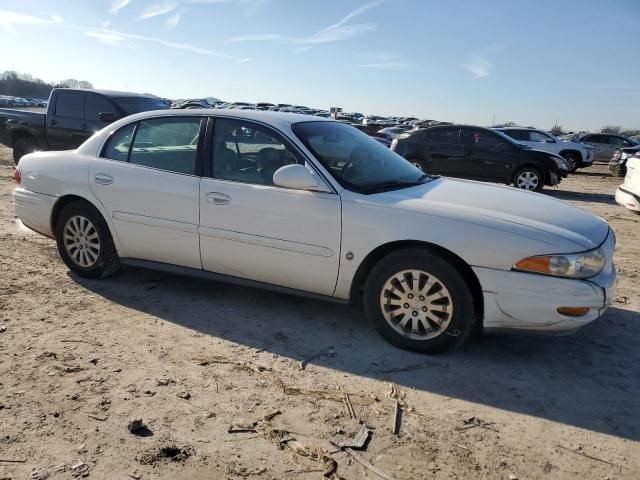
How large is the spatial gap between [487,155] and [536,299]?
9.72 m

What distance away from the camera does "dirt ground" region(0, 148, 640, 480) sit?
2.53 m

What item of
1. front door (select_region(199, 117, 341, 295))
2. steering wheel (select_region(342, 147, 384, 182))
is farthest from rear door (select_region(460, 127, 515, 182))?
front door (select_region(199, 117, 341, 295))

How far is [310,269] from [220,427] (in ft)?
4.56

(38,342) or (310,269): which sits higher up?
(310,269)

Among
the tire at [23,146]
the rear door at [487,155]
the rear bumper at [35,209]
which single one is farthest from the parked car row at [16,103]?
the rear bumper at [35,209]

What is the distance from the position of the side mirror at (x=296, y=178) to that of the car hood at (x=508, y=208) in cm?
49

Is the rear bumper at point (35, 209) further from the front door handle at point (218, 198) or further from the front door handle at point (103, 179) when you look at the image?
the front door handle at point (218, 198)

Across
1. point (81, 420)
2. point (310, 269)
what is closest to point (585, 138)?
point (310, 269)

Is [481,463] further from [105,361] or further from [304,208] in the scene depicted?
[105,361]

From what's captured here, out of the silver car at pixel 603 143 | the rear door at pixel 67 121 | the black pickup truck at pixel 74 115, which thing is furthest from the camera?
the silver car at pixel 603 143

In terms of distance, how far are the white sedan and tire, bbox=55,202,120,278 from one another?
0.01 meters

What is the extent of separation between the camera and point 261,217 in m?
3.92

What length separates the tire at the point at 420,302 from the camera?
11.3ft

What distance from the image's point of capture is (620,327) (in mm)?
4211
